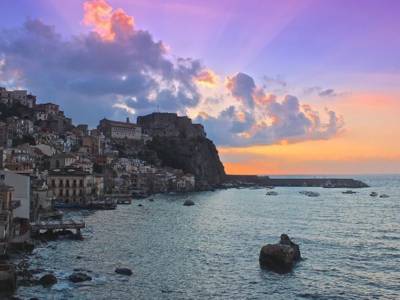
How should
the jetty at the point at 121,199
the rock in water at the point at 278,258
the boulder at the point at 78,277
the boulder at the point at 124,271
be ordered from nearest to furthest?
the boulder at the point at 78,277
the boulder at the point at 124,271
the rock in water at the point at 278,258
the jetty at the point at 121,199

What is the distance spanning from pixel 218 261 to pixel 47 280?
69.7 ft

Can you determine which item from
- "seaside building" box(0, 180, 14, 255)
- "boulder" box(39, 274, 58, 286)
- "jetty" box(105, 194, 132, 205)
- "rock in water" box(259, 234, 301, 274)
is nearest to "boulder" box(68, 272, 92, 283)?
"boulder" box(39, 274, 58, 286)

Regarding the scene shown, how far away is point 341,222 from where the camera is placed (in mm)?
108000

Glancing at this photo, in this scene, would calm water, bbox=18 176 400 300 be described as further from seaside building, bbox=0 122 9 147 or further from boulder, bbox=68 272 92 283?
seaside building, bbox=0 122 9 147

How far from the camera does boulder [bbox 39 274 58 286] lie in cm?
4594

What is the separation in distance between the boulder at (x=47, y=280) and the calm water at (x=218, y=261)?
708 mm

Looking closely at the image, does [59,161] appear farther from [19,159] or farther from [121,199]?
[19,159]

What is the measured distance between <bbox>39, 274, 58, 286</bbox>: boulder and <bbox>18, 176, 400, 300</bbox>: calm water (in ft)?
2.32

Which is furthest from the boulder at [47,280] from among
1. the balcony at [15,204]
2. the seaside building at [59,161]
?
the seaside building at [59,161]

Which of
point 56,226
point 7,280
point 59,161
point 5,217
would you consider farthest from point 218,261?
point 59,161

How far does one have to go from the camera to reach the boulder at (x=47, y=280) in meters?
45.9

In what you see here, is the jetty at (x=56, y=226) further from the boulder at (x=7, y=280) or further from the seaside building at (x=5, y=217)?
the boulder at (x=7, y=280)

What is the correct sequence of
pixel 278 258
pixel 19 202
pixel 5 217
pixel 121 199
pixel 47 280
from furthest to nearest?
1. pixel 121 199
2. pixel 19 202
3. pixel 278 258
4. pixel 5 217
5. pixel 47 280

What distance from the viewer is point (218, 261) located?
60.7m
